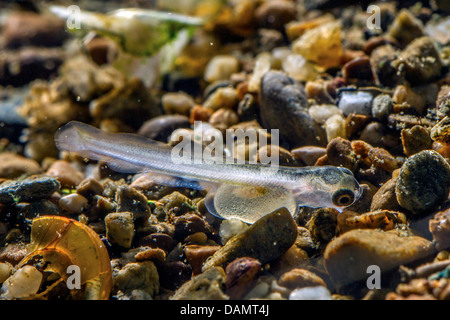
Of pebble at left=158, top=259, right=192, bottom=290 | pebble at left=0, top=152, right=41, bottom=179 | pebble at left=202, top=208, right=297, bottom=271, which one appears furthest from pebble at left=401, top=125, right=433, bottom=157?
pebble at left=0, top=152, right=41, bottom=179

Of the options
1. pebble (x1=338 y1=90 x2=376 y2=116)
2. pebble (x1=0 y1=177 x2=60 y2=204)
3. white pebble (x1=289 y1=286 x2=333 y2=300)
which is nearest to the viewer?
white pebble (x1=289 y1=286 x2=333 y2=300)

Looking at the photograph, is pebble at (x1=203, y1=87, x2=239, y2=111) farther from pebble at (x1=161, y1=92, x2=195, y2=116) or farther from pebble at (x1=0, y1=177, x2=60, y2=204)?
pebble at (x1=0, y1=177, x2=60, y2=204)

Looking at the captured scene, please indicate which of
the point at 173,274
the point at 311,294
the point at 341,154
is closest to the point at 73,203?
the point at 173,274

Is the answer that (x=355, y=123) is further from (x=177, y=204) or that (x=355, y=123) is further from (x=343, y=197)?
(x=177, y=204)

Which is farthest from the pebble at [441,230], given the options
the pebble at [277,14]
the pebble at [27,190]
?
the pebble at [277,14]

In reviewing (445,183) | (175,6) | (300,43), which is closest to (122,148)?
(445,183)
